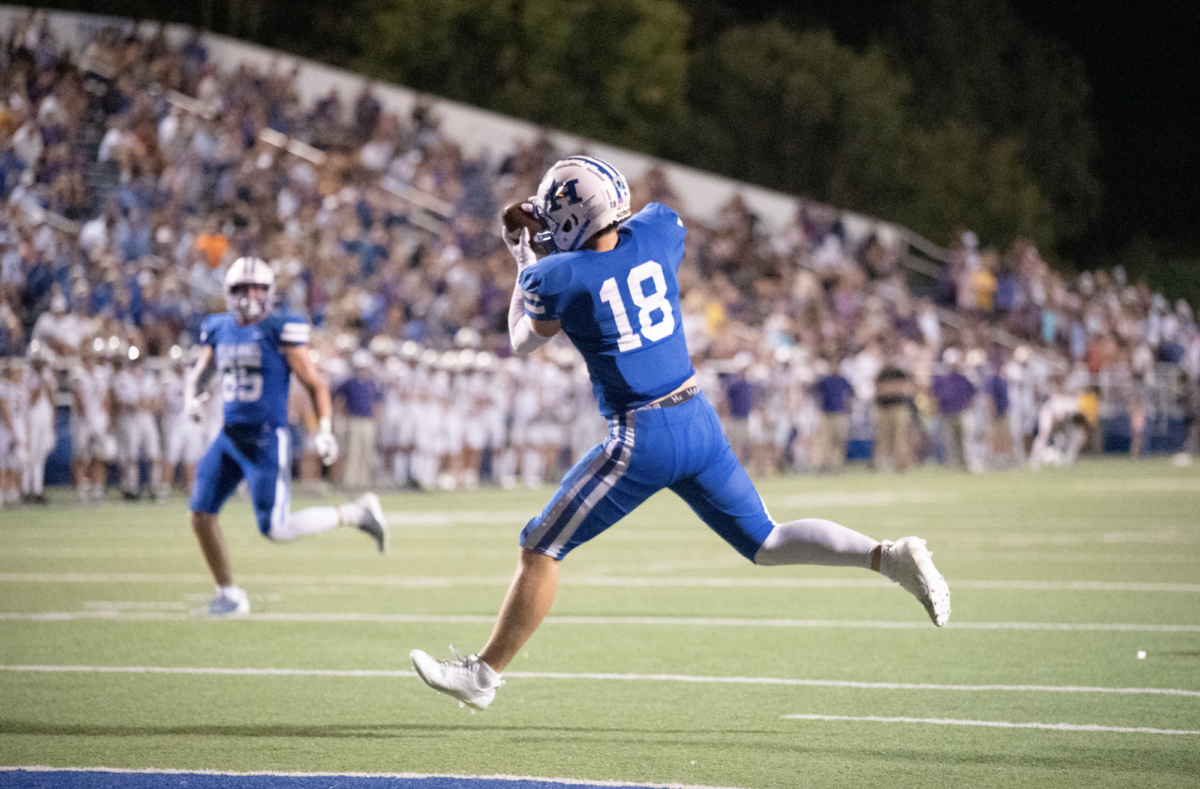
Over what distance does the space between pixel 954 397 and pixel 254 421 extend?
18187 millimetres

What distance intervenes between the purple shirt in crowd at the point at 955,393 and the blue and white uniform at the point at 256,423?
1790 cm

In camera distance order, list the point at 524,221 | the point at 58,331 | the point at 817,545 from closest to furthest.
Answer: the point at 817,545, the point at 524,221, the point at 58,331

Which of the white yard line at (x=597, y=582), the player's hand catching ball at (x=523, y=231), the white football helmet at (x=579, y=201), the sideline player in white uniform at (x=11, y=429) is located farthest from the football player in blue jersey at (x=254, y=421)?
the sideline player in white uniform at (x=11, y=429)

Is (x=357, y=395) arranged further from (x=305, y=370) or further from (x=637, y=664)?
(x=637, y=664)

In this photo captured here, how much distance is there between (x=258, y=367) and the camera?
29.1ft

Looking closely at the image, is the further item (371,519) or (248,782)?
(371,519)

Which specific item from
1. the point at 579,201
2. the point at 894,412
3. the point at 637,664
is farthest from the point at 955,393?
the point at 579,201

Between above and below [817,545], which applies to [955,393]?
above

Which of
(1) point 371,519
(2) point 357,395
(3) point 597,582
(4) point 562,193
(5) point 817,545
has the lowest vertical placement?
(3) point 597,582

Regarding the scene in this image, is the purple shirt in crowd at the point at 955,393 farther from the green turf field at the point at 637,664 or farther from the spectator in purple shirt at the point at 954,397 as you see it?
the green turf field at the point at 637,664

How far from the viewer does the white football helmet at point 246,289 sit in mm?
8930

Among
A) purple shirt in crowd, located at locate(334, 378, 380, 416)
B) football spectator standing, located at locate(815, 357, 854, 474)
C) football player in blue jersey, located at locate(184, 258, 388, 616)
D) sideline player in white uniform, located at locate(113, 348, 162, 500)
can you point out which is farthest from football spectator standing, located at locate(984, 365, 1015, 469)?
football player in blue jersey, located at locate(184, 258, 388, 616)

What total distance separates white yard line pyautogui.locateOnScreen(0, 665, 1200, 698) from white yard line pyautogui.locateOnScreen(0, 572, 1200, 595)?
3.24m

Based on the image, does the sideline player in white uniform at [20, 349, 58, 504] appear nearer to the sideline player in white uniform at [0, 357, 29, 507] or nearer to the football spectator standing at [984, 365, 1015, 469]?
the sideline player in white uniform at [0, 357, 29, 507]
